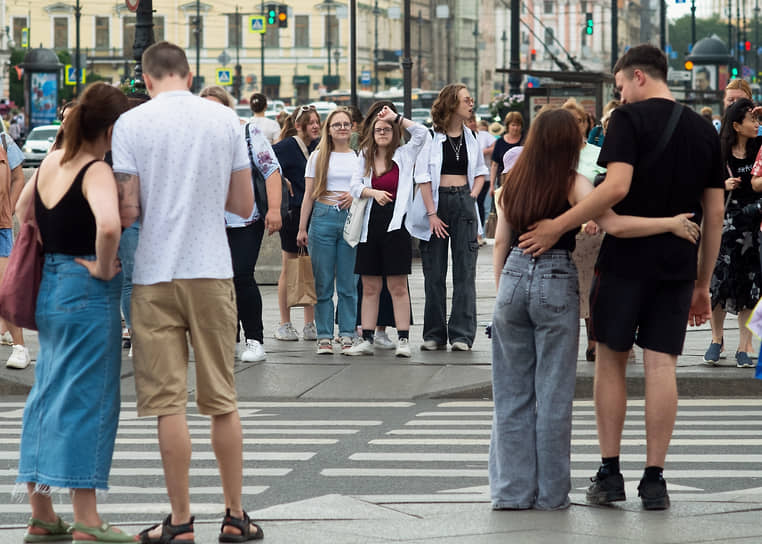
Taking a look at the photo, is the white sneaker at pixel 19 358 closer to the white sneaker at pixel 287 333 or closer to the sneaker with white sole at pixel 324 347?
the sneaker with white sole at pixel 324 347

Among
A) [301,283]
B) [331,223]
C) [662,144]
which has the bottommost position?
[301,283]

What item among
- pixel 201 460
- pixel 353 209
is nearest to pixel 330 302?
pixel 353 209

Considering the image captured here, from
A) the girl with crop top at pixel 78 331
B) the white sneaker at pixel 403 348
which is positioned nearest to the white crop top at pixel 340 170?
the white sneaker at pixel 403 348

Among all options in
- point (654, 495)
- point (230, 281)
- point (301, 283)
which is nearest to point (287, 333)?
point (301, 283)

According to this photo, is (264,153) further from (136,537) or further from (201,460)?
(136,537)

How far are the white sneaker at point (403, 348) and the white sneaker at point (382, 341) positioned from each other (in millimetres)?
496

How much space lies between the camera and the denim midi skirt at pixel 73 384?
5.71m

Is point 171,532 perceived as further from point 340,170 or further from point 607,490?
point 340,170

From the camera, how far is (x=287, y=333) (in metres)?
13.1

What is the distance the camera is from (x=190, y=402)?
1036 cm

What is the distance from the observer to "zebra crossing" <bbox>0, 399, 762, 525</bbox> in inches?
277

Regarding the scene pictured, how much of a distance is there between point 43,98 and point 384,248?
49.5 m

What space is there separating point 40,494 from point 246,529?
29.7 inches


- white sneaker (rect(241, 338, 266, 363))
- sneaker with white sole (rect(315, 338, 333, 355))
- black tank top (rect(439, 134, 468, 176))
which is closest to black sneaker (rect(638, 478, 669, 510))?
white sneaker (rect(241, 338, 266, 363))
